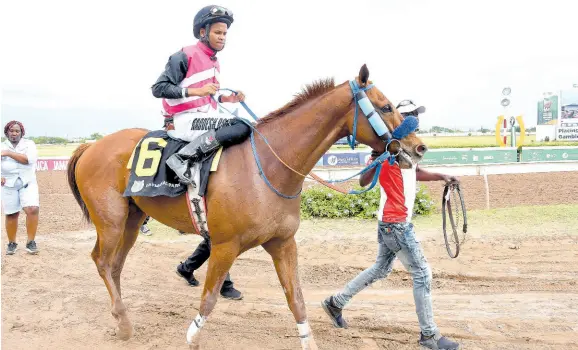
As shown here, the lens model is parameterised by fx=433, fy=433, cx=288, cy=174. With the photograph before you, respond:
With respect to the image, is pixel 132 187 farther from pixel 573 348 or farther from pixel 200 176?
pixel 573 348

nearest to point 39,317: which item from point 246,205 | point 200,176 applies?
point 200,176

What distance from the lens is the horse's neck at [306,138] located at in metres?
3.28

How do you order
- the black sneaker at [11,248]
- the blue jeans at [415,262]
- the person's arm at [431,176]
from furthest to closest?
the black sneaker at [11,248] < the person's arm at [431,176] < the blue jeans at [415,262]

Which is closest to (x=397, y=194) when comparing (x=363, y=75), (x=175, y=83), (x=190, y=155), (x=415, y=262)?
(x=415, y=262)

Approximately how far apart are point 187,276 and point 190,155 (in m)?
2.71

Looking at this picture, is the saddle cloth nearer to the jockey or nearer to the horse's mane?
the jockey

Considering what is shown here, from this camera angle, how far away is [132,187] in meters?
3.78

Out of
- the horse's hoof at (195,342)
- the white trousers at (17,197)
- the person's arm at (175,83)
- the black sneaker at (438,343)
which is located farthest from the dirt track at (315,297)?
the person's arm at (175,83)

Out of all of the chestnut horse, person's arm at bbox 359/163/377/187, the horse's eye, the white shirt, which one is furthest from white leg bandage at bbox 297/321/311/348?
the white shirt

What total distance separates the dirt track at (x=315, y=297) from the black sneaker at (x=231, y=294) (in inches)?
3.7

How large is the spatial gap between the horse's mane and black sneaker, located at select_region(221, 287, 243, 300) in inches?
100

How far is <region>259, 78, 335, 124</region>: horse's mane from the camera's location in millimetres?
3389

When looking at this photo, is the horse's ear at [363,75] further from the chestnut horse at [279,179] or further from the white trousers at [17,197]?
the white trousers at [17,197]

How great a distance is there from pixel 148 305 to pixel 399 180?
127 inches
